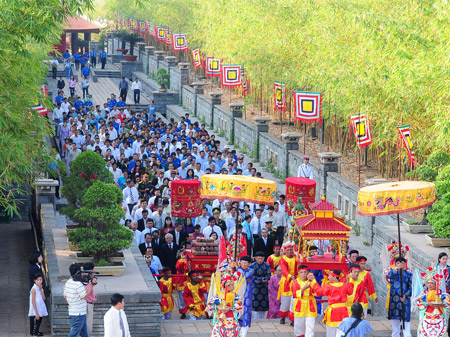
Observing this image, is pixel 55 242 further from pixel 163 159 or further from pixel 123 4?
pixel 123 4

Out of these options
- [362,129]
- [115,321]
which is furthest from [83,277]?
[362,129]

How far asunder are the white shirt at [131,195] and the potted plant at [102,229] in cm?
576

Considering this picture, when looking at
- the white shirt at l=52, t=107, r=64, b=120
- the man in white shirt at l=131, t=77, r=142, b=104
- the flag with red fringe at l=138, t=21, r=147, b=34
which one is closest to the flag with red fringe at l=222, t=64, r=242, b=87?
the white shirt at l=52, t=107, r=64, b=120

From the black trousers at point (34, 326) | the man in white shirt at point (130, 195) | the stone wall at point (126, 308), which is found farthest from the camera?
the man in white shirt at point (130, 195)

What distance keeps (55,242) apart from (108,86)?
30.9 m

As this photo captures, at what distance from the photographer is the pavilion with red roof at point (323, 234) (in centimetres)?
1567

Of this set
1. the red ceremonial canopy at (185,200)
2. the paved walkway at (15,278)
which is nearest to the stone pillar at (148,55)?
the paved walkway at (15,278)

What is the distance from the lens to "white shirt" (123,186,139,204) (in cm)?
2109

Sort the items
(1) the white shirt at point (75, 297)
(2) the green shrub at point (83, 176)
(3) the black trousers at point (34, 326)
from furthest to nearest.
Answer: (2) the green shrub at point (83, 176) < (3) the black trousers at point (34, 326) < (1) the white shirt at point (75, 297)

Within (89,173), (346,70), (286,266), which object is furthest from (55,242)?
(346,70)

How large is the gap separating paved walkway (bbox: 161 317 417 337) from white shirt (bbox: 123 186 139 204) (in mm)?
6244

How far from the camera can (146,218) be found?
19203 mm

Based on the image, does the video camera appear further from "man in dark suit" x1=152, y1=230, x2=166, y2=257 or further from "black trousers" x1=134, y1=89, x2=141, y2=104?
"black trousers" x1=134, y1=89, x2=141, y2=104

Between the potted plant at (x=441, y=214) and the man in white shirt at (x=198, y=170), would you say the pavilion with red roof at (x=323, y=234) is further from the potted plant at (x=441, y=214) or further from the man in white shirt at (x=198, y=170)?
the man in white shirt at (x=198, y=170)
